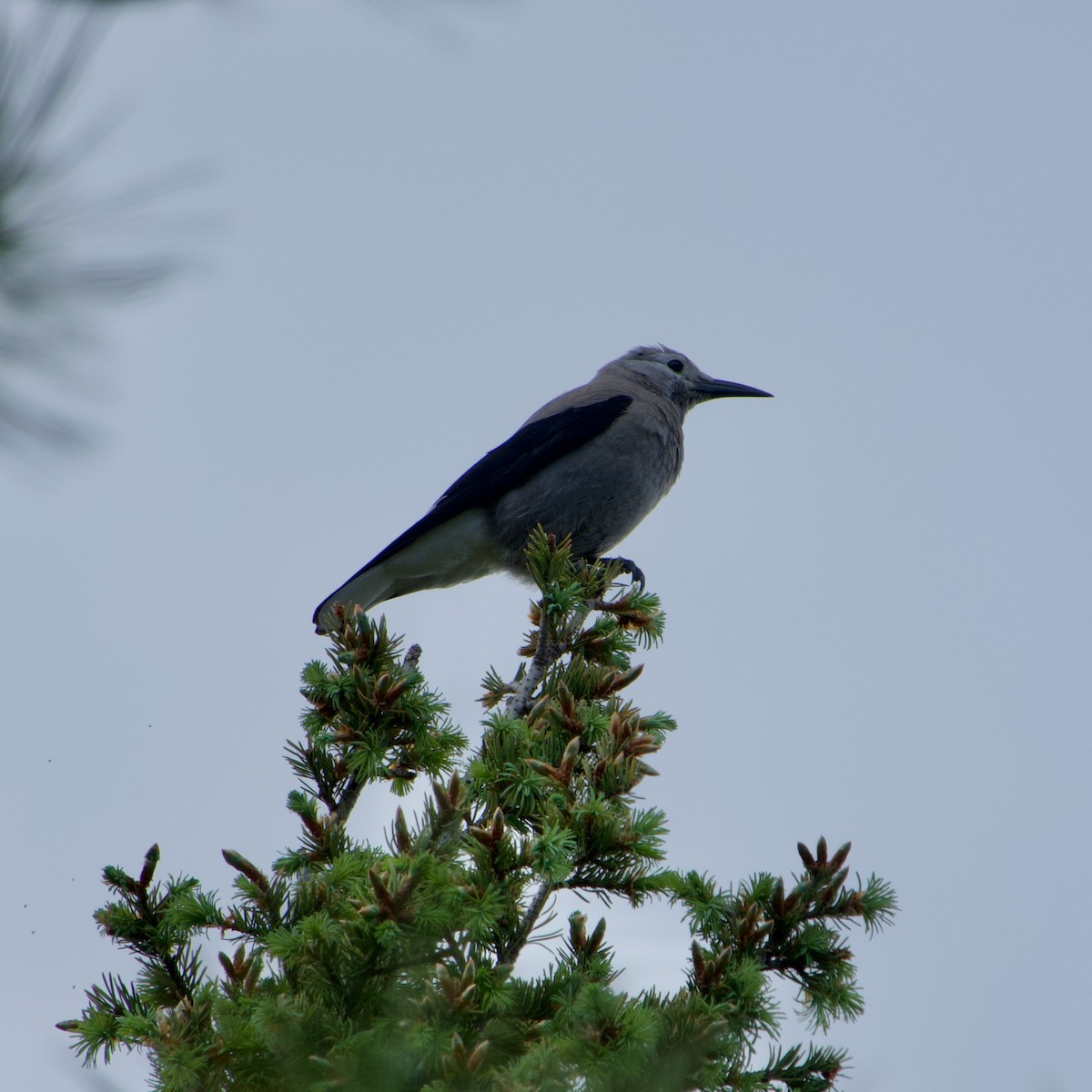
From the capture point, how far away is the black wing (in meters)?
5.39

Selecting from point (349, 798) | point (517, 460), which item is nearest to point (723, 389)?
point (517, 460)

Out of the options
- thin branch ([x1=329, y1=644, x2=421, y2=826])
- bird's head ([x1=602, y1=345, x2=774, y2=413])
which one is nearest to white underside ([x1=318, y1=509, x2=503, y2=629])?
bird's head ([x1=602, y1=345, x2=774, y2=413])

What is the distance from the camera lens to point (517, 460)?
5539 millimetres

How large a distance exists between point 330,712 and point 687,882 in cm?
89

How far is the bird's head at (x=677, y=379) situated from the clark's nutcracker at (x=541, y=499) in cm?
74

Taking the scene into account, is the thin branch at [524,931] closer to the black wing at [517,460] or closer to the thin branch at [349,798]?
the thin branch at [349,798]

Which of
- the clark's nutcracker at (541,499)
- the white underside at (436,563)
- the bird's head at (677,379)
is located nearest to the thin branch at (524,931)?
the clark's nutcracker at (541,499)

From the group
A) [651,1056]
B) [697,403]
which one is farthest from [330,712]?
[697,403]

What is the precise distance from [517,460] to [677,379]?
4.92 ft

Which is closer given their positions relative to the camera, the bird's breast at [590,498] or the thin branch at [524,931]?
the thin branch at [524,931]

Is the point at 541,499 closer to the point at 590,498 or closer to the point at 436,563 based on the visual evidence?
the point at 590,498

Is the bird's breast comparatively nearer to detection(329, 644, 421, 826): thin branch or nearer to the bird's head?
the bird's head

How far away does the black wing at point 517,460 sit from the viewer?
539 centimetres

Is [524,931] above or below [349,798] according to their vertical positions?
below
